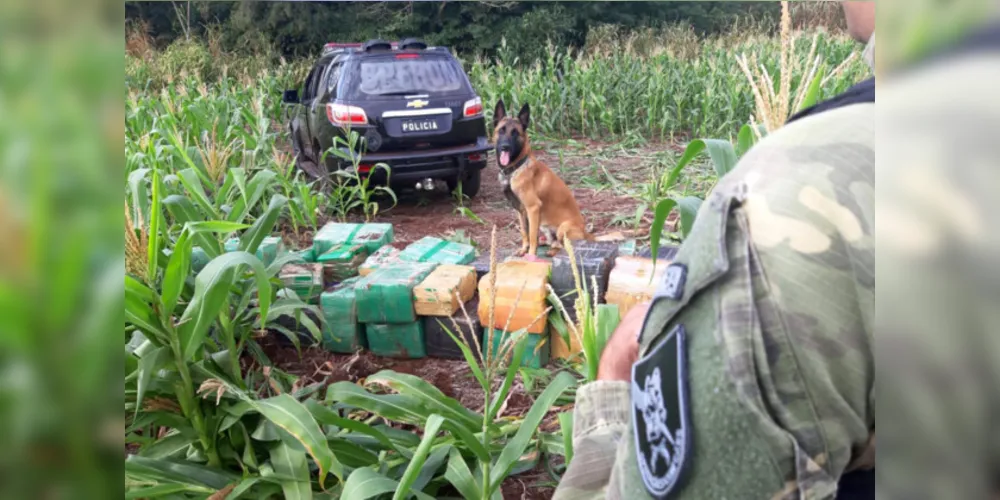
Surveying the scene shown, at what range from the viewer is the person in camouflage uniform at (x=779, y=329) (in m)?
0.52

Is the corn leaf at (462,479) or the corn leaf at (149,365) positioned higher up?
the corn leaf at (149,365)

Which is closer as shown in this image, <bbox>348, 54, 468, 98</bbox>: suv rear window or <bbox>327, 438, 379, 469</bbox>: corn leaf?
<bbox>327, 438, 379, 469</bbox>: corn leaf

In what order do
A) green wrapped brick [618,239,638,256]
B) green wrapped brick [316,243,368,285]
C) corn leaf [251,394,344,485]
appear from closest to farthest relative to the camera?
corn leaf [251,394,344,485] < green wrapped brick [618,239,638,256] < green wrapped brick [316,243,368,285]

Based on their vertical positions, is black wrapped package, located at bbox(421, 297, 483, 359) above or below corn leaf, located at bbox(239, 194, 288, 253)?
below

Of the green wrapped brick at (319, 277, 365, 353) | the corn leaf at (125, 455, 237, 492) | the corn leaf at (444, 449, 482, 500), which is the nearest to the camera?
the corn leaf at (125, 455, 237, 492)

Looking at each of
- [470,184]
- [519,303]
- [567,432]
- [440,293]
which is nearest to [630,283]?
[519,303]

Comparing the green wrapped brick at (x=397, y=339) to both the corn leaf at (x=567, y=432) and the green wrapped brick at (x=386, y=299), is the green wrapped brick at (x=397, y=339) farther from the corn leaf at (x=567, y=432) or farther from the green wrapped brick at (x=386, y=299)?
the corn leaf at (x=567, y=432)

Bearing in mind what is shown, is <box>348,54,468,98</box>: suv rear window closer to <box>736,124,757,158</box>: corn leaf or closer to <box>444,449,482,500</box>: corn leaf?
<box>736,124,757,158</box>: corn leaf

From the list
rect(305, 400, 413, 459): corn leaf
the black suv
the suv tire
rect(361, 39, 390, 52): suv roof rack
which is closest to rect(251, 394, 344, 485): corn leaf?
rect(305, 400, 413, 459): corn leaf

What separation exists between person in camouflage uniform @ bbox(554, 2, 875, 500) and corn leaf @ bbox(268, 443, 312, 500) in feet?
4.80

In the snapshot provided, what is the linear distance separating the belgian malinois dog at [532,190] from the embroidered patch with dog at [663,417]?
12.0 feet

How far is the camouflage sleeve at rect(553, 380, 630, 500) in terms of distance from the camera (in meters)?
0.86

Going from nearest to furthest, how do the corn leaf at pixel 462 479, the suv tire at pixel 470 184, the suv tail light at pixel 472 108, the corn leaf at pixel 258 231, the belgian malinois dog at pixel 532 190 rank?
the corn leaf at pixel 462 479, the corn leaf at pixel 258 231, the belgian malinois dog at pixel 532 190, the suv tail light at pixel 472 108, the suv tire at pixel 470 184

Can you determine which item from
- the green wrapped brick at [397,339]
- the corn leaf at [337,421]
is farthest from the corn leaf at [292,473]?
the green wrapped brick at [397,339]
